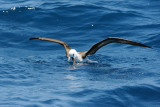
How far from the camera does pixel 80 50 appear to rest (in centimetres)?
1389

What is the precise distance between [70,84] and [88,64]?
2.88 m

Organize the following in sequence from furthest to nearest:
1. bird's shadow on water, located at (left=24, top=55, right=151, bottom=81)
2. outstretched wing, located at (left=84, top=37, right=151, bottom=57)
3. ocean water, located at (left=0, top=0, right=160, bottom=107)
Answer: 1. outstretched wing, located at (left=84, top=37, right=151, bottom=57)
2. bird's shadow on water, located at (left=24, top=55, right=151, bottom=81)
3. ocean water, located at (left=0, top=0, right=160, bottom=107)

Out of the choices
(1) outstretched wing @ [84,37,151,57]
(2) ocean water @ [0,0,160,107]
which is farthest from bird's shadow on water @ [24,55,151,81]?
(1) outstretched wing @ [84,37,151,57]

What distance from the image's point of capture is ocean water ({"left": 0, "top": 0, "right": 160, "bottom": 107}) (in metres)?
8.30

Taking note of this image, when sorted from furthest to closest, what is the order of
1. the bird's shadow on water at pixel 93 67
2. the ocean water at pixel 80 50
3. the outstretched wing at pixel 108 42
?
1. the outstretched wing at pixel 108 42
2. the bird's shadow on water at pixel 93 67
3. the ocean water at pixel 80 50

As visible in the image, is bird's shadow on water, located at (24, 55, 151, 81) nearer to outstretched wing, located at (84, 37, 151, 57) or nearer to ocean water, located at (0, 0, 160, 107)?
ocean water, located at (0, 0, 160, 107)

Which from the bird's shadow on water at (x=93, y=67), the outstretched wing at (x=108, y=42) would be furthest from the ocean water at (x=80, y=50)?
the outstretched wing at (x=108, y=42)

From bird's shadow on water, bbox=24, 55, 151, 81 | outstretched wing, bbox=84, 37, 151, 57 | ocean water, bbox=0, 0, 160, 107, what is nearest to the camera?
ocean water, bbox=0, 0, 160, 107

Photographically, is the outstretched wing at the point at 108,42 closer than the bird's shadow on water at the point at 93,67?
No

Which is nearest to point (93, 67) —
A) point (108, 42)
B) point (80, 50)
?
point (108, 42)

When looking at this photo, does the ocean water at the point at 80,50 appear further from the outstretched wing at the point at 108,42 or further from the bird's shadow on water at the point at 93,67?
the outstretched wing at the point at 108,42

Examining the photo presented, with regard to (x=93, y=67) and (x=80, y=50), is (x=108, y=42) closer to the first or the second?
(x=93, y=67)

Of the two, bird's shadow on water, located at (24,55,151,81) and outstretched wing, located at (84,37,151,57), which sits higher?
outstretched wing, located at (84,37,151,57)

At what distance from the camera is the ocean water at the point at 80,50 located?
27.2ft
